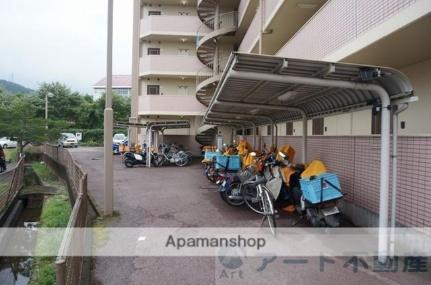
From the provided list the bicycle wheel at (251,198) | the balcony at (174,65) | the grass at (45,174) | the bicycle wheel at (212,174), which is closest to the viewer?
the bicycle wheel at (251,198)

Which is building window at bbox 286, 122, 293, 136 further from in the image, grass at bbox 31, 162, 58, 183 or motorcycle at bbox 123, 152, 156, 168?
grass at bbox 31, 162, 58, 183

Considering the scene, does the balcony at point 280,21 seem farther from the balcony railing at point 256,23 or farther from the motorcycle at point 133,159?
the motorcycle at point 133,159

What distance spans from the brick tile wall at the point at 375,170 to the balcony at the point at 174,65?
47.8 feet

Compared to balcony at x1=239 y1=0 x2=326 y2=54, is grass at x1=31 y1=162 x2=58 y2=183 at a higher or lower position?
lower

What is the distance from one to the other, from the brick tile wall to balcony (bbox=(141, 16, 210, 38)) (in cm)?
1570

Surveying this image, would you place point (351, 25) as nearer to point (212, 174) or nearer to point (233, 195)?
point (233, 195)

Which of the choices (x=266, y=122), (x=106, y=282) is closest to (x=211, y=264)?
(x=106, y=282)

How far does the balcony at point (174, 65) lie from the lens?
68.9 ft

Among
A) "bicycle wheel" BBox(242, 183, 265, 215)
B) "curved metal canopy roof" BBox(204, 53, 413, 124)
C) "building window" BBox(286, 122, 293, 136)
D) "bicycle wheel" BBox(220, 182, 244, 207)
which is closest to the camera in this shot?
"curved metal canopy roof" BBox(204, 53, 413, 124)

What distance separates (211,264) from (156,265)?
663mm

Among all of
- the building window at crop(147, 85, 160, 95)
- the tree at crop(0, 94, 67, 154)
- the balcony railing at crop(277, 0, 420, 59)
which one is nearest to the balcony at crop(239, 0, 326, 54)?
the balcony railing at crop(277, 0, 420, 59)

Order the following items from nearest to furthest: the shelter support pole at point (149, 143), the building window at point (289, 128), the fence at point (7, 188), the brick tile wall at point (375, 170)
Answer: the brick tile wall at point (375, 170) < the fence at point (7, 188) < the building window at point (289, 128) < the shelter support pole at point (149, 143)

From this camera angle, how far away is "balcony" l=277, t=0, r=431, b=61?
436cm

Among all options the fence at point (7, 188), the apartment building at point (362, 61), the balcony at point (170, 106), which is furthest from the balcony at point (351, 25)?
the balcony at point (170, 106)
